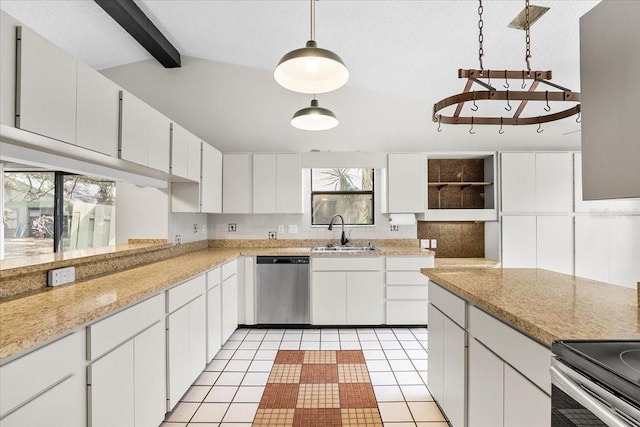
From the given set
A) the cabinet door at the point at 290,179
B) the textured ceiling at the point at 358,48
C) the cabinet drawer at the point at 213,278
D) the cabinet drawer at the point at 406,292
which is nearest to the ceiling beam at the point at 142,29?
the textured ceiling at the point at 358,48

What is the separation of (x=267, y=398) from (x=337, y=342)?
128 centimetres

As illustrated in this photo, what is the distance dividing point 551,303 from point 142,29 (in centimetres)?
415

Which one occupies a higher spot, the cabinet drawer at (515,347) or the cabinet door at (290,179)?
the cabinet door at (290,179)

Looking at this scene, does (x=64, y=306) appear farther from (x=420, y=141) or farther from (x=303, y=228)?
(x=420, y=141)

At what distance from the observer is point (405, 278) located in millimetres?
4133

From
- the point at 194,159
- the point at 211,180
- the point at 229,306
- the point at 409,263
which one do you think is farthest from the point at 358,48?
the point at 229,306

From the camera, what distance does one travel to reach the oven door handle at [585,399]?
0.84 meters

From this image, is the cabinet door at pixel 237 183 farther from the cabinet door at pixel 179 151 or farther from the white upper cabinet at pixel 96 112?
the white upper cabinet at pixel 96 112

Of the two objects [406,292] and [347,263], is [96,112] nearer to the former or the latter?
[347,263]

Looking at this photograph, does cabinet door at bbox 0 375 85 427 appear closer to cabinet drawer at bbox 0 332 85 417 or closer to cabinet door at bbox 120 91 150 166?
cabinet drawer at bbox 0 332 85 417

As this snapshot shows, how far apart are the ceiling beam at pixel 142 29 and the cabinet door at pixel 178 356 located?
108 inches

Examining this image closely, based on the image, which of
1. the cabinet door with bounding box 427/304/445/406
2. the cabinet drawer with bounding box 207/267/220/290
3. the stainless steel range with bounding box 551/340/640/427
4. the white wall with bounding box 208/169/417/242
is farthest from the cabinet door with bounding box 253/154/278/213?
Result: the stainless steel range with bounding box 551/340/640/427

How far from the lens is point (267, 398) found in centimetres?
256

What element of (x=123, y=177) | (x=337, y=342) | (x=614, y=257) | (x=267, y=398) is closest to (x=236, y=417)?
(x=267, y=398)
